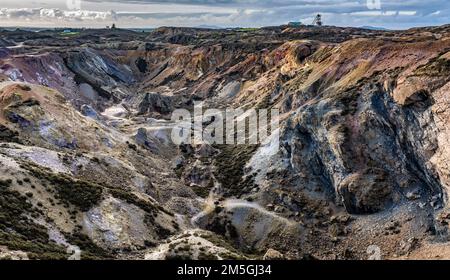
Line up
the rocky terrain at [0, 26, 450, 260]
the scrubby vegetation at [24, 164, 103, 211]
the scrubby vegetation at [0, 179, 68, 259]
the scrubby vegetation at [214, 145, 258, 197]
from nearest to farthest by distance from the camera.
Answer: the scrubby vegetation at [0, 179, 68, 259], the rocky terrain at [0, 26, 450, 260], the scrubby vegetation at [24, 164, 103, 211], the scrubby vegetation at [214, 145, 258, 197]

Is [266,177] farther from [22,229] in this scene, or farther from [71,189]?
[22,229]

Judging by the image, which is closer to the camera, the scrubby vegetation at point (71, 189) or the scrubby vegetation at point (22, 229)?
the scrubby vegetation at point (22, 229)

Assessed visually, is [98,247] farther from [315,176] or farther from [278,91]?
[278,91]

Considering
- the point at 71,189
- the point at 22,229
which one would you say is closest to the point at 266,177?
the point at 71,189

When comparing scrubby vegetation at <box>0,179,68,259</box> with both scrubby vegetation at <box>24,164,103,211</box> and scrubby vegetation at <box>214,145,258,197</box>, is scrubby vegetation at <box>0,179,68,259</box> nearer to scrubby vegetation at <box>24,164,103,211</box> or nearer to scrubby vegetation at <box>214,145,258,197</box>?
scrubby vegetation at <box>24,164,103,211</box>

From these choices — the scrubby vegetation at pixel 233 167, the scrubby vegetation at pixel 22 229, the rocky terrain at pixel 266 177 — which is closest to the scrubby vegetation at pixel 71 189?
the rocky terrain at pixel 266 177

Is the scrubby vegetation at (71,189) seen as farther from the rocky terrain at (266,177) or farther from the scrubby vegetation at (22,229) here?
the scrubby vegetation at (22,229)

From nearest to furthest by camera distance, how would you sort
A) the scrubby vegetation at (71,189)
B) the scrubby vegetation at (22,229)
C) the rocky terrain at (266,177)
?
the scrubby vegetation at (22,229) < the rocky terrain at (266,177) < the scrubby vegetation at (71,189)

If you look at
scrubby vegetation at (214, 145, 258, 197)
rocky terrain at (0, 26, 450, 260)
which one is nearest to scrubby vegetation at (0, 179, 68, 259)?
rocky terrain at (0, 26, 450, 260)

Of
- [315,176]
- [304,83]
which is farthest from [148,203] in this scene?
[304,83]

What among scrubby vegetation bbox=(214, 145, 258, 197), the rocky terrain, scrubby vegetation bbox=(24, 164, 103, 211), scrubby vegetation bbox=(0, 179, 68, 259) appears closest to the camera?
scrubby vegetation bbox=(0, 179, 68, 259)
